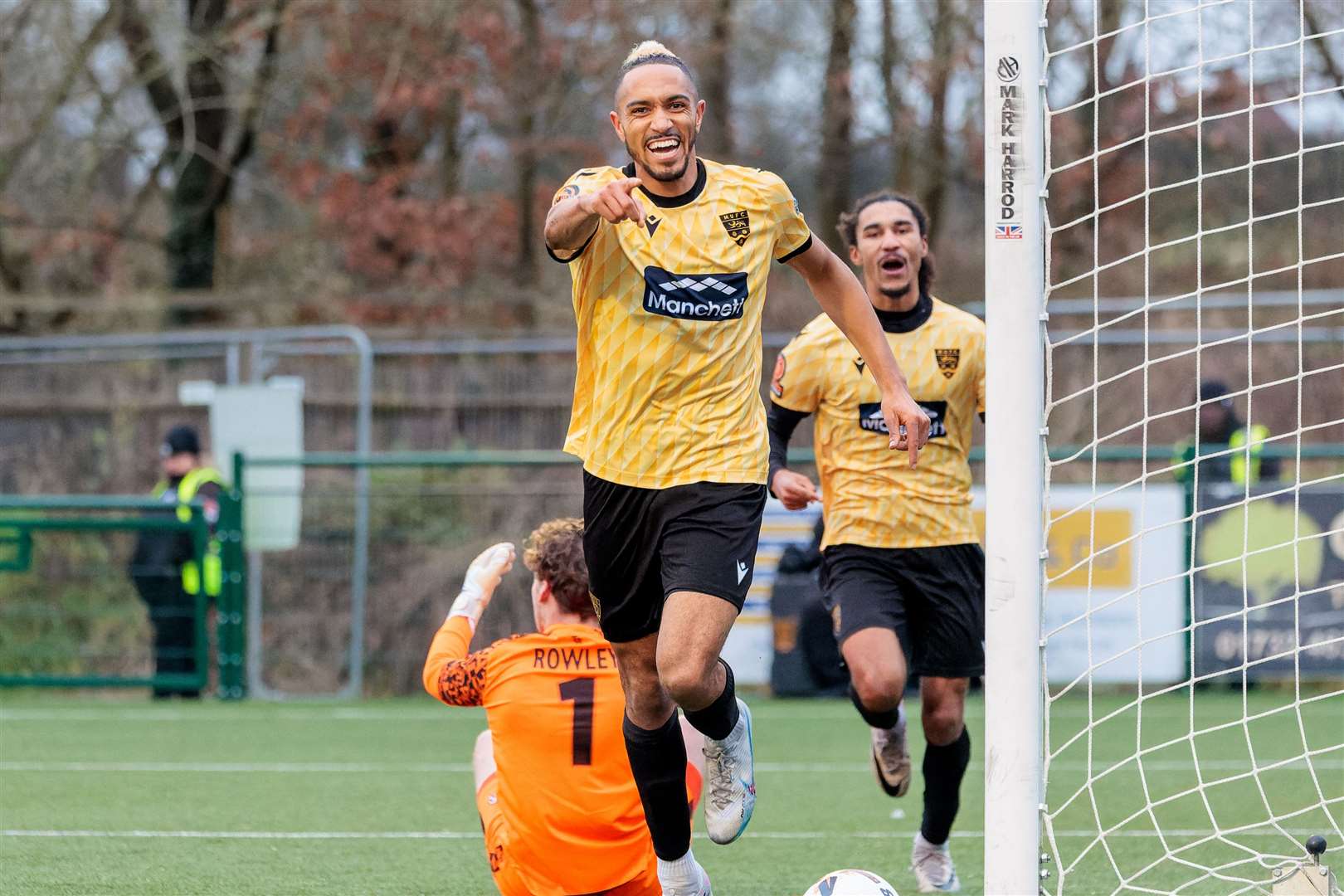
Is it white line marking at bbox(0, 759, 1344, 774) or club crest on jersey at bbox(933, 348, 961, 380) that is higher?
club crest on jersey at bbox(933, 348, 961, 380)

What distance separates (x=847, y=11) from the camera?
17.3 metres

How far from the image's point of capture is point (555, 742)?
4.22 metres

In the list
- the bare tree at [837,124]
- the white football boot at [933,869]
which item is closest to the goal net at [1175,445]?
the white football boot at [933,869]

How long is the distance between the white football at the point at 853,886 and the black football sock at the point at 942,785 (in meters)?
1.24

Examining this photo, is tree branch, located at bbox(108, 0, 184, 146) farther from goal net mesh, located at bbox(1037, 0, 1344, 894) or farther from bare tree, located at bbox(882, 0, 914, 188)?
goal net mesh, located at bbox(1037, 0, 1344, 894)

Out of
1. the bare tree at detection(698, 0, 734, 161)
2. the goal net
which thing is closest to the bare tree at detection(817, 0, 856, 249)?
the bare tree at detection(698, 0, 734, 161)

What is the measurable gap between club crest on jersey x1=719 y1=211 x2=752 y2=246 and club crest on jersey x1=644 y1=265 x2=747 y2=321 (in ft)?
0.31

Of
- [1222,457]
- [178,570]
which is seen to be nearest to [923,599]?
[1222,457]

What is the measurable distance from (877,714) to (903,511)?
0.67 m

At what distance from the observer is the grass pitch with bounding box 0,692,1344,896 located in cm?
540

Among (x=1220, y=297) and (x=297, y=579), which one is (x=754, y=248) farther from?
(x=1220, y=297)

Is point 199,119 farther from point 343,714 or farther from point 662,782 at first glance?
point 662,782

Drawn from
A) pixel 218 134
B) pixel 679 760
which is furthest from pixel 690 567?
pixel 218 134

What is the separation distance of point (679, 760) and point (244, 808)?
3.36 m
